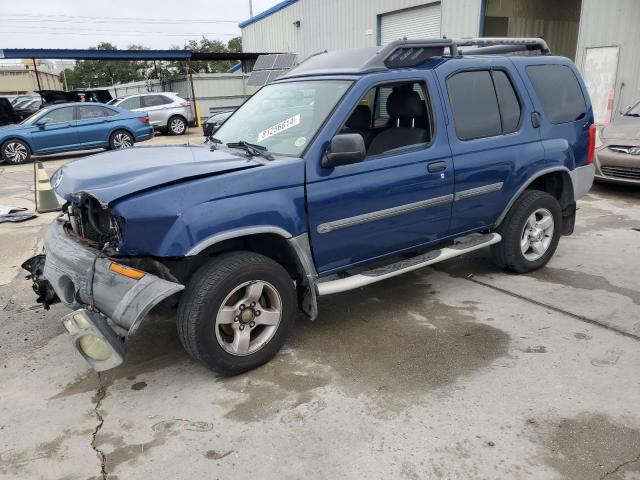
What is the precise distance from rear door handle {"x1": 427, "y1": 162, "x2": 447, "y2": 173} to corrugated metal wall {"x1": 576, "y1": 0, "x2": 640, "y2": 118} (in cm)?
1003

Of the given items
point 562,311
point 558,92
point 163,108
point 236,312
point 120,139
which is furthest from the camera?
point 163,108

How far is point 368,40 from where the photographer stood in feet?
62.7

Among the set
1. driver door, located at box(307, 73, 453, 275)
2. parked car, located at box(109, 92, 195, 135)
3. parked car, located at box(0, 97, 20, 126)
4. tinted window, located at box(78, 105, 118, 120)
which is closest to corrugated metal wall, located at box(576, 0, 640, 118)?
driver door, located at box(307, 73, 453, 275)

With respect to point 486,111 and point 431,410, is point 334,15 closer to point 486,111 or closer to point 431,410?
point 486,111

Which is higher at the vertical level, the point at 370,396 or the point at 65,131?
the point at 65,131

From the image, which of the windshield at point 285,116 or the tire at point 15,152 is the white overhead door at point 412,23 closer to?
the tire at point 15,152

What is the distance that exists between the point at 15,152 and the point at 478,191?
1342 cm

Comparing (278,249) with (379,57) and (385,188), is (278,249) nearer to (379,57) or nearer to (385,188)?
(385,188)

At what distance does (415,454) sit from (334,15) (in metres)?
21.0

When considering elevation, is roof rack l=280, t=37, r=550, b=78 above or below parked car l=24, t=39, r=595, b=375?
above

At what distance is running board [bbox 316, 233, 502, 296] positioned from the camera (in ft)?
11.8

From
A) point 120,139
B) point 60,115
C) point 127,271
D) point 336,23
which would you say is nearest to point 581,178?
point 127,271

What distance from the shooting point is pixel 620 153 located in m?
8.00

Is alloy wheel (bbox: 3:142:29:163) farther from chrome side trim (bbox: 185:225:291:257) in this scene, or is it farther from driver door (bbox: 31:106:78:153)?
chrome side trim (bbox: 185:225:291:257)
